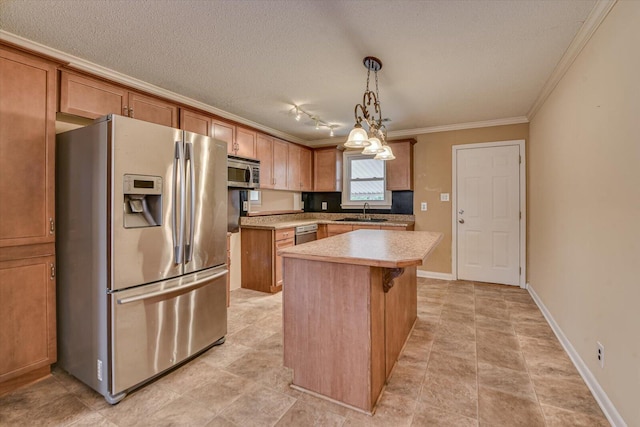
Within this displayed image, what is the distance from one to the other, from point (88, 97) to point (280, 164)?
2449mm

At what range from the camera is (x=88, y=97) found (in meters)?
2.36

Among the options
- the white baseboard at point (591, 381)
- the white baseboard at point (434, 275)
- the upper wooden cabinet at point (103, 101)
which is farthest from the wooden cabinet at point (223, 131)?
the white baseboard at point (591, 381)

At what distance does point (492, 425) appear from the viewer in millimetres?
1569

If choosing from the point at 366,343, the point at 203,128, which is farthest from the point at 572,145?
the point at 203,128

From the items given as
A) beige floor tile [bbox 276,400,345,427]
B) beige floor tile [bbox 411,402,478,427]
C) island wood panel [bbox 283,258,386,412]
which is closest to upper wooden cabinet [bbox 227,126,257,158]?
island wood panel [bbox 283,258,386,412]

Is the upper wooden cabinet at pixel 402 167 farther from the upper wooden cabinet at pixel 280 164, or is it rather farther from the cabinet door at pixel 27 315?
the cabinet door at pixel 27 315

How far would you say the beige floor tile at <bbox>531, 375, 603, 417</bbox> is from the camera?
66.6 inches

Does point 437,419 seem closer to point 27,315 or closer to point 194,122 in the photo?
point 27,315

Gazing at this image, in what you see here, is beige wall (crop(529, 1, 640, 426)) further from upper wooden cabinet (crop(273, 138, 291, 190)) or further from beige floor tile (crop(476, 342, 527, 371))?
upper wooden cabinet (crop(273, 138, 291, 190))

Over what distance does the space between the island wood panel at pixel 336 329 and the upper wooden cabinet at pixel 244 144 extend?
229cm

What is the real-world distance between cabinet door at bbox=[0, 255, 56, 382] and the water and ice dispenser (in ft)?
2.40

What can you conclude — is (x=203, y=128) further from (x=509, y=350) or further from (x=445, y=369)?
(x=509, y=350)

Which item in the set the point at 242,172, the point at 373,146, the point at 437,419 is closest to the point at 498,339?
the point at 437,419

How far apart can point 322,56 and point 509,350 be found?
8.92 ft
